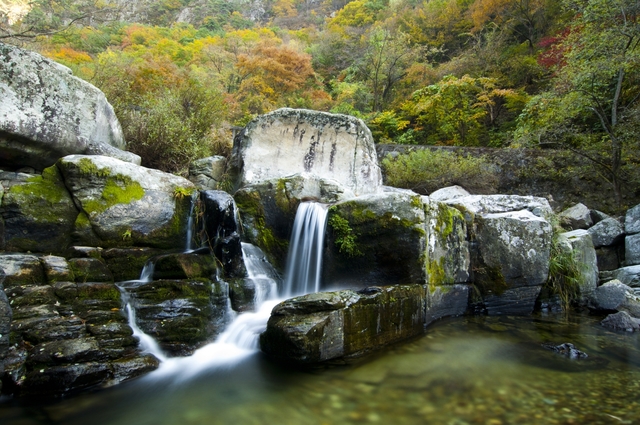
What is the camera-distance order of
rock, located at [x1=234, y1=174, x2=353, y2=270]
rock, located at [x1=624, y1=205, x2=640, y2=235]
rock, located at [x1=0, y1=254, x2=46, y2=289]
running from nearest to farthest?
rock, located at [x1=0, y1=254, x2=46, y2=289]
rock, located at [x1=234, y1=174, x2=353, y2=270]
rock, located at [x1=624, y1=205, x2=640, y2=235]

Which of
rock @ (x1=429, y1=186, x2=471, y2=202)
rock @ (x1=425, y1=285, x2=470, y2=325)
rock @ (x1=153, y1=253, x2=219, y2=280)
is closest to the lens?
rock @ (x1=153, y1=253, x2=219, y2=280)

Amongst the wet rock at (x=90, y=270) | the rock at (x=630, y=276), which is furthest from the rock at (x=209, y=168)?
the rock at (x=630, y=276)

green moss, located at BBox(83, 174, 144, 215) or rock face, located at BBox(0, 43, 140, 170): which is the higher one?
rock face, located at BBox(0, 43, 140, 170)

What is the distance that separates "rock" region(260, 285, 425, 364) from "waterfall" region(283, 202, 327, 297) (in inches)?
61.9

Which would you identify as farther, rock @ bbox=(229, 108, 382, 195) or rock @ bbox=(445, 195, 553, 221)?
rock @ bbox=(229, 108, 382, 195)

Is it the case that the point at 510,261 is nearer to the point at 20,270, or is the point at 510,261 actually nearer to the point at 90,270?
the point at 90,270

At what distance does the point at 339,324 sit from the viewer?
12.7ft

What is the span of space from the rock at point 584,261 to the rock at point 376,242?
3.49 meters

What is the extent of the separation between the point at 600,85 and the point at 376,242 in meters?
8.59

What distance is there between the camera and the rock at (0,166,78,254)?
15.6ft

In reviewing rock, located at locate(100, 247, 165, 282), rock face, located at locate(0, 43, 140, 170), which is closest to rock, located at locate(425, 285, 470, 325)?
rock, located at locate(100, 247, 165, 282)

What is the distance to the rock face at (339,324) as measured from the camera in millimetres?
3688

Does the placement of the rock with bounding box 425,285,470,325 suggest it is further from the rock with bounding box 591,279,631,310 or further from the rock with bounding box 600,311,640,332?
the rock with bounding box 591,279,631,310

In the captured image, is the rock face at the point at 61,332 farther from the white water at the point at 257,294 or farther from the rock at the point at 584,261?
the rock at the point at 584,261
